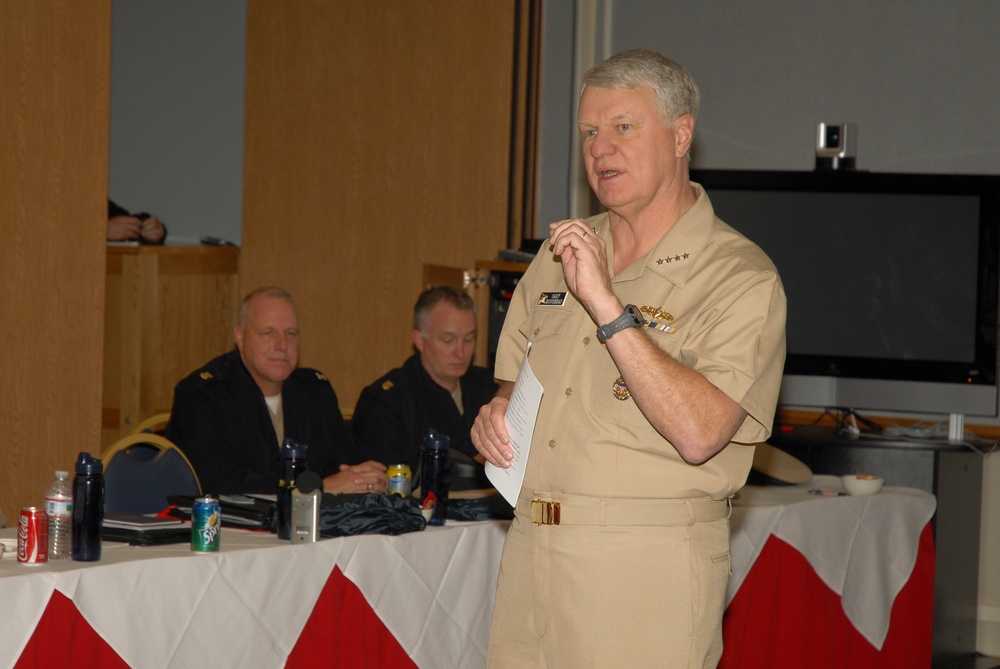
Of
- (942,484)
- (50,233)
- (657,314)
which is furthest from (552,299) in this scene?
(942,484)

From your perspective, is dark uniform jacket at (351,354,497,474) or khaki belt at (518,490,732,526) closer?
khaki belt at (518,490,732,526)

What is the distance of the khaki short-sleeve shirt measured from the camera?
6.15 feet

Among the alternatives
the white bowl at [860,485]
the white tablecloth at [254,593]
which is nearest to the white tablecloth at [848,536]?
the white bowl at [860,485]

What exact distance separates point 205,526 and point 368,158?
3.66 m

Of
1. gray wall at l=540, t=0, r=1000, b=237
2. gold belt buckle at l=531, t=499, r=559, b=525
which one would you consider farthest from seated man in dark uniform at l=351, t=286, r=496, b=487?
gold belt buckle at l=531, t=499, r=559, b=525

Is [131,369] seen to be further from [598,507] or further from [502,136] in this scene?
[598,507]

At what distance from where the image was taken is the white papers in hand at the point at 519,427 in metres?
1.92

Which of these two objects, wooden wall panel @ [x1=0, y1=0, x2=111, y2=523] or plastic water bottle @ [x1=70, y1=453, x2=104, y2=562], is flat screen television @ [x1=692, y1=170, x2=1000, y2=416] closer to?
wooden wall panel @ [x1=0, y1=0, x2=111, y2=523]

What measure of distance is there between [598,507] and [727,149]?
4.02 m

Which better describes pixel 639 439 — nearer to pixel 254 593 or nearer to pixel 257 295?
pixel 254 593

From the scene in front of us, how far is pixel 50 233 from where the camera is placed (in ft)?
13.0

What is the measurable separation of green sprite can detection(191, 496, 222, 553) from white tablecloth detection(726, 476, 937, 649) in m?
1.55

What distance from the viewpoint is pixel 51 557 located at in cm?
250

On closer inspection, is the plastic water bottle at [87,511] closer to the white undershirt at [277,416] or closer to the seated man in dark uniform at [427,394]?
the white undershirt at [277,416]
